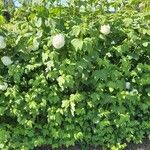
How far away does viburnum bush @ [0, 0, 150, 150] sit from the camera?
4586 millimetres

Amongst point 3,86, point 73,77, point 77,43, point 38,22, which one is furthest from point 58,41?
point 3,86

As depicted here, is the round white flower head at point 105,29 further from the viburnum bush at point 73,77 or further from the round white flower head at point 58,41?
the round white flower head at point 58,41

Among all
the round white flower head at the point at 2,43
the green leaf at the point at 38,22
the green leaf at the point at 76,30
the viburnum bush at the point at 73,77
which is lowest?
the viburnum bush at the point at 73,77

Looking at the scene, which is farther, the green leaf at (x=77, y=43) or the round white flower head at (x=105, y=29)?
the round white flower head at (x=105, y=29)

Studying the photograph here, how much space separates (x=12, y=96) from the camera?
458cm

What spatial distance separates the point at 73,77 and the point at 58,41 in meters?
0.39

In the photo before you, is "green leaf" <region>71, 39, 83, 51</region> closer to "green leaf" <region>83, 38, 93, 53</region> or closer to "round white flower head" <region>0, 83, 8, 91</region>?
"green leaf" <region>83, 38, 93, 53</region>

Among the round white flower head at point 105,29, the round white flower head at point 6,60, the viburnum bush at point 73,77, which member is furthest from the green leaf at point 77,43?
the round white flower head at point 6,60

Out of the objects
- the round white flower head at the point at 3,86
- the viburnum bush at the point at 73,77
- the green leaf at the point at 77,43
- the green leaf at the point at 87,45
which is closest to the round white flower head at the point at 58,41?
the viburnum bush at the point at 73,77

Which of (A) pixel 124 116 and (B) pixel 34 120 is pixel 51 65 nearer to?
(B) pixel 34 120

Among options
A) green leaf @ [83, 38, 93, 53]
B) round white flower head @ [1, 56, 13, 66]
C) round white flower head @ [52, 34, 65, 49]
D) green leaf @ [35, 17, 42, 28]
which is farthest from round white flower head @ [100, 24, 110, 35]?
round white flower head @ [1, 56, 13, 66]

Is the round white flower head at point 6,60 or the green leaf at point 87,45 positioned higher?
the green leaf at point 87,45

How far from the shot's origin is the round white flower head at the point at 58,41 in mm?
4449

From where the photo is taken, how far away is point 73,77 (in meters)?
4.62
